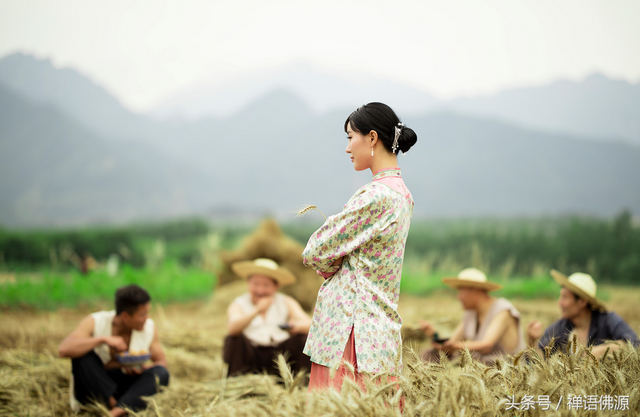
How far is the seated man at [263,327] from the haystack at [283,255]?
213cm

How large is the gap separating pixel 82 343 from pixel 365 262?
224 cm

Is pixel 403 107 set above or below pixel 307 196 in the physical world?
above

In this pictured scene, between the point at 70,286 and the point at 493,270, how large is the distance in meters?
10.3

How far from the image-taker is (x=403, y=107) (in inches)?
2714

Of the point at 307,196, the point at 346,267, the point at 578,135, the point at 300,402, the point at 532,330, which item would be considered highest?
the point at 578,135

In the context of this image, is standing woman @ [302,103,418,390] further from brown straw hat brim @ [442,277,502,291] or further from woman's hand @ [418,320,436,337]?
brown straw hat brim @ [442,277,502,291]

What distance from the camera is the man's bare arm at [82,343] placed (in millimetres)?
2930

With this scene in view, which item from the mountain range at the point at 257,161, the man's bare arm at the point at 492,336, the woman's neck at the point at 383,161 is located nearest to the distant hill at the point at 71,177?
the mountain range at the point at 257,161

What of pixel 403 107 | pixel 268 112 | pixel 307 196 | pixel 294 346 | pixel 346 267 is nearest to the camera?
pixel 346 267

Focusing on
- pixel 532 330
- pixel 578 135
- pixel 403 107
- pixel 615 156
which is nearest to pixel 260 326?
pixel 532 330

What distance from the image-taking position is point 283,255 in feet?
21.2

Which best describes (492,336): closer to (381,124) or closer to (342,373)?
(342,373)

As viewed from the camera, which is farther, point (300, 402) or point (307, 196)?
point (307, 196)

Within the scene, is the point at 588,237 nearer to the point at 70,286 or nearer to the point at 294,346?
the point at 294,346
